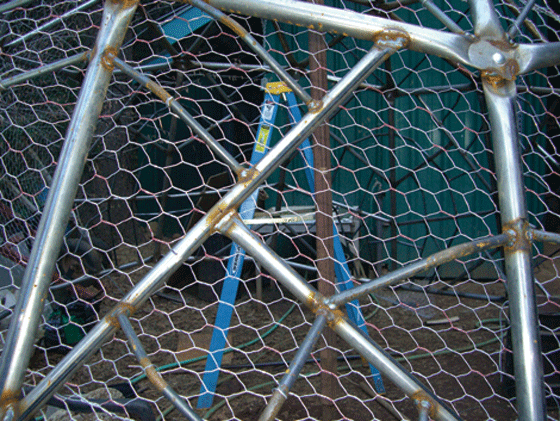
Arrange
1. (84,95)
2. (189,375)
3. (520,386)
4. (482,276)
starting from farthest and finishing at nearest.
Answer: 1. (482,276)
2. (189,375)
3. (84,95)
4. (520,386)

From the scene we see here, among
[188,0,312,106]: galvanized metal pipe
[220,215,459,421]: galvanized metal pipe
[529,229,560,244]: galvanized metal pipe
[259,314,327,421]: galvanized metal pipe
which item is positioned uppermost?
[188,0,312,106]: galvanized metal pipe

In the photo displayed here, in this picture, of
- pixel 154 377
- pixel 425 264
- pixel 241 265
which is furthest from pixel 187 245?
pixel 241 265

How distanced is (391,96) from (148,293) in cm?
234

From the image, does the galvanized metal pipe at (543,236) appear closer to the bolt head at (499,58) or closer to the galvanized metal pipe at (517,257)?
the galvanized metal pipe at (517,257)

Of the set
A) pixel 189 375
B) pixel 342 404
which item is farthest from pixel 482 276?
pixel 189 375

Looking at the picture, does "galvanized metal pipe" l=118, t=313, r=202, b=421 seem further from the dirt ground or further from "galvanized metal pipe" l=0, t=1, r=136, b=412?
the dirt ground

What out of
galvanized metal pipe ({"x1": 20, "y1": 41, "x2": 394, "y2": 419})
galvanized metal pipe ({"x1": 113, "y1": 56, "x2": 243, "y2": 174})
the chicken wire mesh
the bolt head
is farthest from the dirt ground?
the bolt head

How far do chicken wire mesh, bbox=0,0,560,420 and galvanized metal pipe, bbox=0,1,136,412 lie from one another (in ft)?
0.15

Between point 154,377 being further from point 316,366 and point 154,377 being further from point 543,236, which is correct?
point 316,366

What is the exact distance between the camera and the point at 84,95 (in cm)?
108

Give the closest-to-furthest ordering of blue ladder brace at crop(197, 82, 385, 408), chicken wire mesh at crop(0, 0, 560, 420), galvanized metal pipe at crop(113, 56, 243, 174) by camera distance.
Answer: galvanized metal pipe at crop(113, 56, 243, 174)
chicken wire mesh at crop(0, 0, 560, 420)
blue ladder brace at crop(197, 82, 385, 408)

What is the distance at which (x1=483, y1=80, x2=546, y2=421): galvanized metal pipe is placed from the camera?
0.85 meters

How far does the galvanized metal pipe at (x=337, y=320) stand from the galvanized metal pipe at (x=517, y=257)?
169mm

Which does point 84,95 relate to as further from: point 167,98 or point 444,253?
point 444,253
